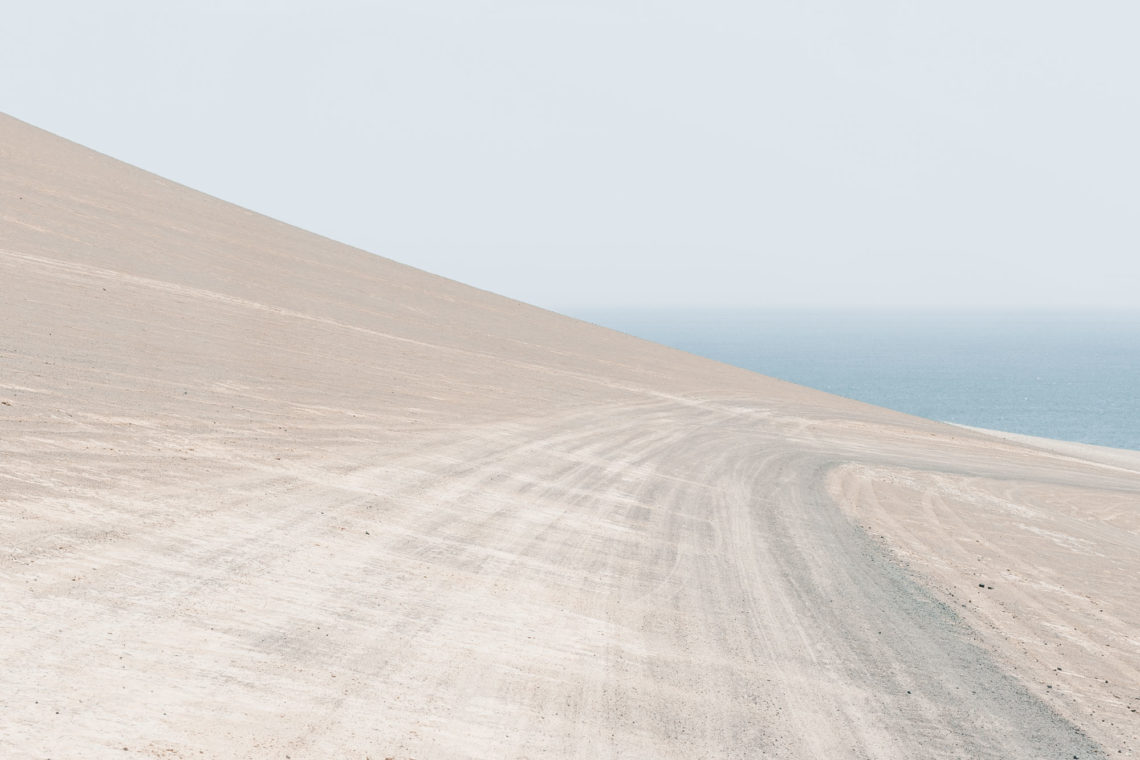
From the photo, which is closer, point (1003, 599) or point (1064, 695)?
point (1064, 695)

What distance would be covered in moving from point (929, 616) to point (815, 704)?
11.5ft

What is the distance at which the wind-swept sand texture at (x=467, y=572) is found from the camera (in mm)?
6707

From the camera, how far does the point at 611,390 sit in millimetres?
30141

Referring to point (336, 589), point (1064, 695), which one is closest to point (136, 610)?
point (336, 589)

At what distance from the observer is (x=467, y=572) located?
395 inches

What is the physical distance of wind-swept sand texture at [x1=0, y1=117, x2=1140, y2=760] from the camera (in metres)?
6.71

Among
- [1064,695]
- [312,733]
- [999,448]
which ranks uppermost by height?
[999,448]

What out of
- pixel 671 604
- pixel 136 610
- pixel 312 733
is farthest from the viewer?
pixel 671 604

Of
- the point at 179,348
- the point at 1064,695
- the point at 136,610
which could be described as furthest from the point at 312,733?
the point at 179,348

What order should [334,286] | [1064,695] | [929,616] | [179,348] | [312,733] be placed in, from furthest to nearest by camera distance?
1. [334,286]
2. [179,348]
3. [929,616]
4. [1064,695]
5. [312,733]

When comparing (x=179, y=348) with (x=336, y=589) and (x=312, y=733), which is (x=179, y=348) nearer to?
(x=336, y=589)

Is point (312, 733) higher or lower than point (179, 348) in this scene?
lower

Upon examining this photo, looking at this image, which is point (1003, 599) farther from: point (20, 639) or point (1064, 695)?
point (20, 639)

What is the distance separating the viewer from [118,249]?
1031 inches
